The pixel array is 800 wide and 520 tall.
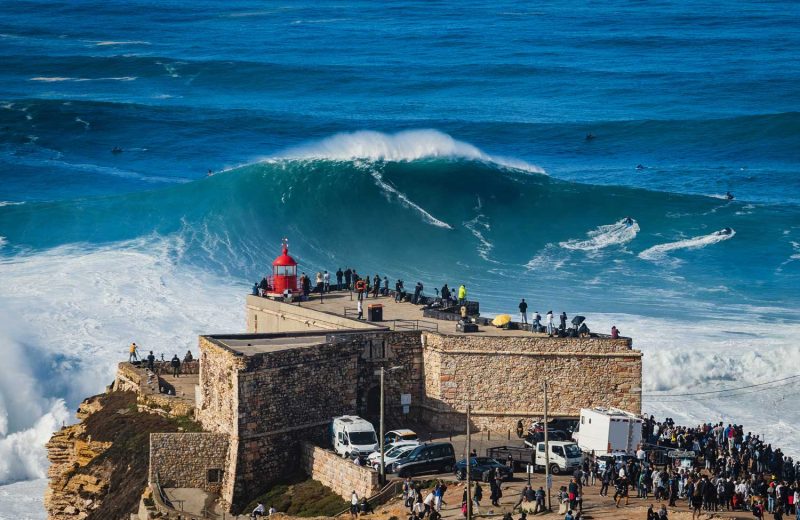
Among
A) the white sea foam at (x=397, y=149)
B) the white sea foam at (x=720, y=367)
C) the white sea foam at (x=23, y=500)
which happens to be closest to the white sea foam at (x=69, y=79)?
the white sea foam at (x=397, y=149)

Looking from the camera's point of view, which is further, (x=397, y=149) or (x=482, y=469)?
(x=397, y=149)

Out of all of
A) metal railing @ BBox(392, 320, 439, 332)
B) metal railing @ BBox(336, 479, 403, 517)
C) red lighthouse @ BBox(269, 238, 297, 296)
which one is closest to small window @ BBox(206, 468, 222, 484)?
metal railing @ BBox(336, 479, 403, 517)

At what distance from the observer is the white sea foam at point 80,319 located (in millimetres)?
60812

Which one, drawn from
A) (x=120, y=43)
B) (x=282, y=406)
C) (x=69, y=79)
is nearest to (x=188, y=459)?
(x=282, y=406)

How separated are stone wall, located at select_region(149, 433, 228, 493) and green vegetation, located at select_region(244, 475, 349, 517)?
169cm

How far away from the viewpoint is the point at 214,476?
145ft

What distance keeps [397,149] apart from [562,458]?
43712 millimetres

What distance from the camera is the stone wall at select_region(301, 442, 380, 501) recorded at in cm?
4108

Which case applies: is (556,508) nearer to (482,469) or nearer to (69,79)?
(482,469)

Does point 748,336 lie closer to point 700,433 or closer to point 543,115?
point 700,433

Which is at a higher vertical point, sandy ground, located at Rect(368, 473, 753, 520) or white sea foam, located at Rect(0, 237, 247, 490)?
white sea foam, located at Rect(0, 237, 247, 490)

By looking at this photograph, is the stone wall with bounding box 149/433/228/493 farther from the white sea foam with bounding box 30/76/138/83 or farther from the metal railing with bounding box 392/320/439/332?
the white sea foam with bounding box 30/76/138/83

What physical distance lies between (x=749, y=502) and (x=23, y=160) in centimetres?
6354

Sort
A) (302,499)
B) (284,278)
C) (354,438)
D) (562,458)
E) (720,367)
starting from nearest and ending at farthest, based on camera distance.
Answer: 1. (562,458)
2. (302,499)
3. (354,438)
4. (284,278)
5. (720,367)
